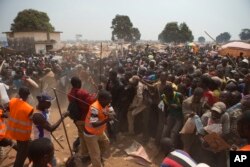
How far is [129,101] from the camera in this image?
7.84m

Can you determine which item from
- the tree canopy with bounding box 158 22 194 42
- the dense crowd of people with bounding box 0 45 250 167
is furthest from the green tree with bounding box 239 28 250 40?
the dense crowd of people with bounding box 0 45 250 167

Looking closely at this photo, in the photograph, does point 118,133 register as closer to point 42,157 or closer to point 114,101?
point 114,101

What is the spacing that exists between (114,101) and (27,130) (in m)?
3.12

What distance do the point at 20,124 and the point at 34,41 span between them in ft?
115

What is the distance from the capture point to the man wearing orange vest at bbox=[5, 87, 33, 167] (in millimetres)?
5129

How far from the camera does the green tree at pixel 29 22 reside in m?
55.2

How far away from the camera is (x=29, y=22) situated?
181 feet

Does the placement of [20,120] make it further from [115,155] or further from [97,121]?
[115,155]

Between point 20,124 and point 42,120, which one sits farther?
point 20,124

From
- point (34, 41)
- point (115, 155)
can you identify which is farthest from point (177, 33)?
point (115, 155)

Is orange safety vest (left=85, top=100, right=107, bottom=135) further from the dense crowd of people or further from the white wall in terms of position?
the white wall

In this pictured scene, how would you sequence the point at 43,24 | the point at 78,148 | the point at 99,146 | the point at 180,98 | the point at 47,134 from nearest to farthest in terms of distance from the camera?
the point at 47,134
the point at 99,146
the point at 180,98
the point at 78,148
the point at 43,24

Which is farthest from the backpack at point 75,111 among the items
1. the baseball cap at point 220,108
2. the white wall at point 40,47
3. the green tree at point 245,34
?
the green tree at point 245,34

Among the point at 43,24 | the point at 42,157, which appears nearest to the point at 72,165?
the point at 42,157
